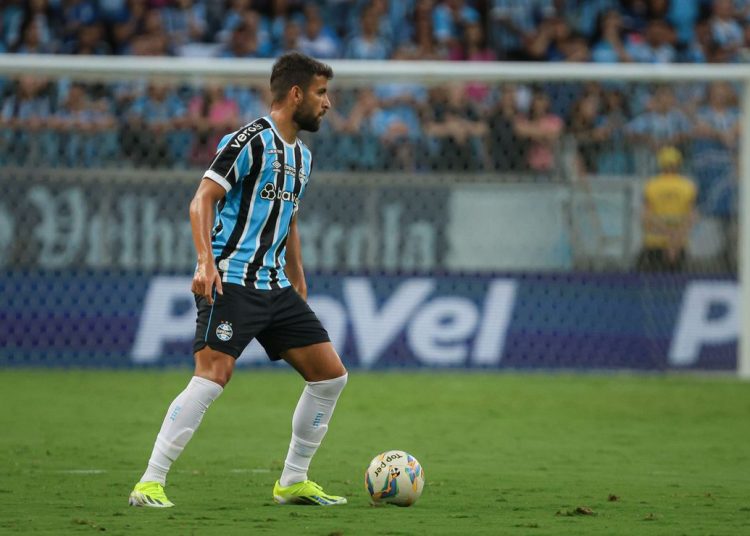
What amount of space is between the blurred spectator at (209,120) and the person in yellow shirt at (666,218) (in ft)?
14.6

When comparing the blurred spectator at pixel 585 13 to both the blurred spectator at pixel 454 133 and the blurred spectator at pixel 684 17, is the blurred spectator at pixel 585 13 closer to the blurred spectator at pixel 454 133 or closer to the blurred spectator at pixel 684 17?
the blurred spectator at pixel 684 17

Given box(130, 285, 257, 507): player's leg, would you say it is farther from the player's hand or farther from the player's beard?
the player's beard

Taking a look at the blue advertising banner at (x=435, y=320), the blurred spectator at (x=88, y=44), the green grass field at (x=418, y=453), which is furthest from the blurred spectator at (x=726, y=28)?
the blurred spectator at (x=88, y=44)

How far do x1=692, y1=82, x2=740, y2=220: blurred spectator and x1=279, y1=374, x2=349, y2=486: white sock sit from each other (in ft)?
29.6

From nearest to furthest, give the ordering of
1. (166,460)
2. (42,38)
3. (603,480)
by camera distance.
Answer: (166,460) → (603,480) → (42,38)

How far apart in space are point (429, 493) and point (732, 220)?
8.74 metres

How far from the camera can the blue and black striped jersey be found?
6.43 m

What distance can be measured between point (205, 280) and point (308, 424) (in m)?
1.02

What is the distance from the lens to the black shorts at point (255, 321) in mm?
6348

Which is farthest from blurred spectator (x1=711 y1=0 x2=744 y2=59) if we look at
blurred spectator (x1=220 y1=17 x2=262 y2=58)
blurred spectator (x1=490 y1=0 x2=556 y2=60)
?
blurred spectator (x1=220 y1=17 x2=262 y2=58)

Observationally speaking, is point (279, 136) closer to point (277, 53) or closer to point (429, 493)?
point (429, 493)

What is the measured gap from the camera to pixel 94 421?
10430 millimetres

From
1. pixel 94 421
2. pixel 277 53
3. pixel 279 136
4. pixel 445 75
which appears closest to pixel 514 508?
pixel 279 136

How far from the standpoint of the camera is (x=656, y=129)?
14.8 meters
